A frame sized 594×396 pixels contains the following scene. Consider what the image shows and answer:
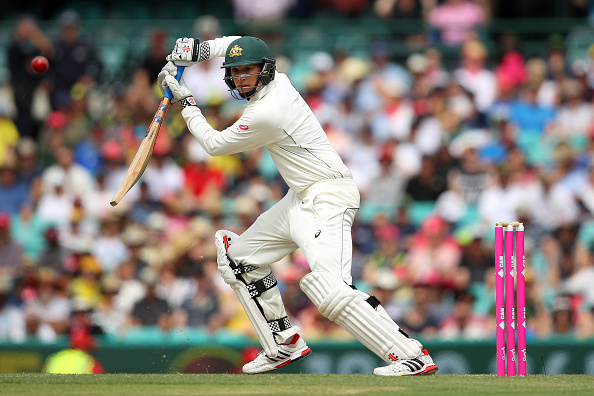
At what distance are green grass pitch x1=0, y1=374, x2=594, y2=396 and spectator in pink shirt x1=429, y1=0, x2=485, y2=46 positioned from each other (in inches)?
270

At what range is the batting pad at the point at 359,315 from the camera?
5.80m

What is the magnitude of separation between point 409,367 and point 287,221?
117cm

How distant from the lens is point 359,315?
5820 mm

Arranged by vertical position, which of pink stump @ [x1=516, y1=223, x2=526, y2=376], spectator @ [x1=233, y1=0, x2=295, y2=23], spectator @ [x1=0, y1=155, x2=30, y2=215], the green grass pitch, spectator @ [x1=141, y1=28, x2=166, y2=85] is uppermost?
spectator @ [x1=233, y1=0, x2=295, y2=23]


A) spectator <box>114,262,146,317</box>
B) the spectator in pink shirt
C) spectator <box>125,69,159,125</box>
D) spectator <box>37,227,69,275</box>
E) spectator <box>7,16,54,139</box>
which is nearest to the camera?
spectator <box>114,262,146,317</box>

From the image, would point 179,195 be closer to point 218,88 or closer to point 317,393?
point 218,88

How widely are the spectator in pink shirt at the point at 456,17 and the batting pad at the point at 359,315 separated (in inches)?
275

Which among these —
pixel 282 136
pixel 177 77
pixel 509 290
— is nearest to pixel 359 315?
pixel 509 290

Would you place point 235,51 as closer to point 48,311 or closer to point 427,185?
point 48,311

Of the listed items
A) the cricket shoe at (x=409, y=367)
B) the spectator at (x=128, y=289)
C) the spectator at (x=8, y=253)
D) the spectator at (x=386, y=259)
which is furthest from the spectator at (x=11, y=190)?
the cricket shoe at (x=409, y=367)

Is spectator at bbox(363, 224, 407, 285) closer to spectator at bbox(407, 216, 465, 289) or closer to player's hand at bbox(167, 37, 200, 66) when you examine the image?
spectator at bbox(407, 216, 465, 289)

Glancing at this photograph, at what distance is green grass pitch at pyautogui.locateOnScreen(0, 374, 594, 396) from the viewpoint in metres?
5.26

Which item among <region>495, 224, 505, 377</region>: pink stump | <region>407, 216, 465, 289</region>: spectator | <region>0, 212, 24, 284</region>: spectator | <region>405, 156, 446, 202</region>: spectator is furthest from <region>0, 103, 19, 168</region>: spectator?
<region>495, 224, 505, 377</region>: pink stump

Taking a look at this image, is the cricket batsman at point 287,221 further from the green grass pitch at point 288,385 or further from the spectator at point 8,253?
the spectator at point 8,253
